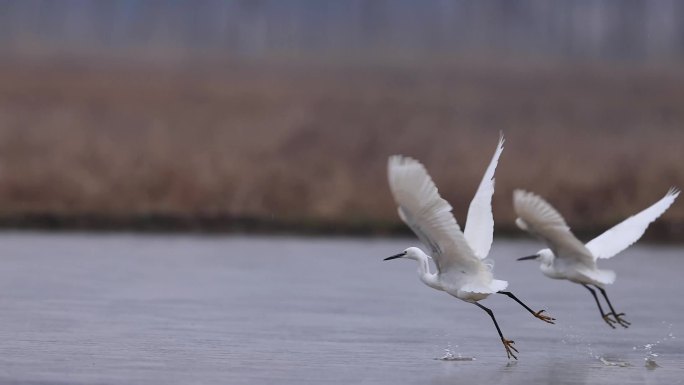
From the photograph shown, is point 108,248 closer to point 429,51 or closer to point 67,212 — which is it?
point 67,212

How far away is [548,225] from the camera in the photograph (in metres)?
11.3

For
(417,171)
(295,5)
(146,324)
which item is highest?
(417,171)

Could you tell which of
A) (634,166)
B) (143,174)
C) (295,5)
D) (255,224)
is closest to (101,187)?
(143,174)

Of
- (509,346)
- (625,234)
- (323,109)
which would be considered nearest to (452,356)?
(509,346)

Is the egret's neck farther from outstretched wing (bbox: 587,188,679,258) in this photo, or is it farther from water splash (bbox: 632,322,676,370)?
outstretched wing (bbox: 587,188,679,258)

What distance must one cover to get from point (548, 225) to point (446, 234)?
1.15 meters

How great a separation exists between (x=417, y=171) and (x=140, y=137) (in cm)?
1574

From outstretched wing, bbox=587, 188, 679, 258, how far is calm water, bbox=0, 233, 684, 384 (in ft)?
2.22

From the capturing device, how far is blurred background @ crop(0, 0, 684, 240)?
21328 millimetres

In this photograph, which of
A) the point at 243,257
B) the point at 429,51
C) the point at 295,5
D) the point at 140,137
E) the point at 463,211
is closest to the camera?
the point at 243,257

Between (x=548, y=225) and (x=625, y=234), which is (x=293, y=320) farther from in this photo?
(x=625, y=234)

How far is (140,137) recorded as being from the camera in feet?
81.1

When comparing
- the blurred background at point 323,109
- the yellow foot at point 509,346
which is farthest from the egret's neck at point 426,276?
the blurred background at point 323,109

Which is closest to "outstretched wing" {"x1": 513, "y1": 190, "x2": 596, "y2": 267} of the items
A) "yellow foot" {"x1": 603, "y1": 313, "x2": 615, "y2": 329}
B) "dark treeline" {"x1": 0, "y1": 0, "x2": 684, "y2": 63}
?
"yellow foot" {"x1": 603, "y1": 313, "x2": 615, "y2": 329}
